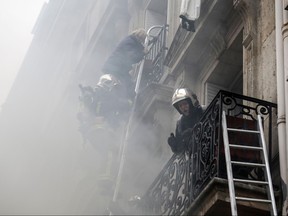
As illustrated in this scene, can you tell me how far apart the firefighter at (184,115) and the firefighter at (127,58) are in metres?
3.17

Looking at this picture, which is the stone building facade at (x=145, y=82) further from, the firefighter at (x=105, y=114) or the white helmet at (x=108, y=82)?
the white helmet at (x=108, y=82)

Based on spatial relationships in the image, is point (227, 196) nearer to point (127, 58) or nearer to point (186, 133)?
point (186, 133)

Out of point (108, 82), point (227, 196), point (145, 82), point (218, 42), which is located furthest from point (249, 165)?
point (145, 82)

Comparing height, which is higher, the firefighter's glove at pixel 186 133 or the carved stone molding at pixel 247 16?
the carved stone molding at pixel 247 16

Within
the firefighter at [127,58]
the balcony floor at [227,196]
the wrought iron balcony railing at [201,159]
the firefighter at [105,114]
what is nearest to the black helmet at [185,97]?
the wrought iron balcony railing at [201,159]

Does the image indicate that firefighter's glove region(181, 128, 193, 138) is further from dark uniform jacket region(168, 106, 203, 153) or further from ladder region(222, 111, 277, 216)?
ladder region(222, 111, 277, 216)

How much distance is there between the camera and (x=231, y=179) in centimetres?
749

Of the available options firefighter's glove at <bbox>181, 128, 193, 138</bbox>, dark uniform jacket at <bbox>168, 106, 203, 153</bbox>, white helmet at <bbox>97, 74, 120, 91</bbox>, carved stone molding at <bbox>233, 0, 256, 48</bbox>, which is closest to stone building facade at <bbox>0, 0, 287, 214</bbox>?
carved stone molding at <bbox>233, 0, 256, 48</bbox>

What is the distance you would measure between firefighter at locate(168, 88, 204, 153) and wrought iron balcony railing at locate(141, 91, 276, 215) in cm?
15

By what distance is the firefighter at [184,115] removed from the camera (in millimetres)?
9797

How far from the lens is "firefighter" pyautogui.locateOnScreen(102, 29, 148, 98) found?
43.1 feet

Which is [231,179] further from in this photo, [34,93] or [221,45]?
[34,93]

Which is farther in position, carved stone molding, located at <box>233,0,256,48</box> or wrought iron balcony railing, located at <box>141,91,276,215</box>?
carved stone molding, located at <box>233,0,256,48</box>

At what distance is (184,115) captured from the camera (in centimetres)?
998
